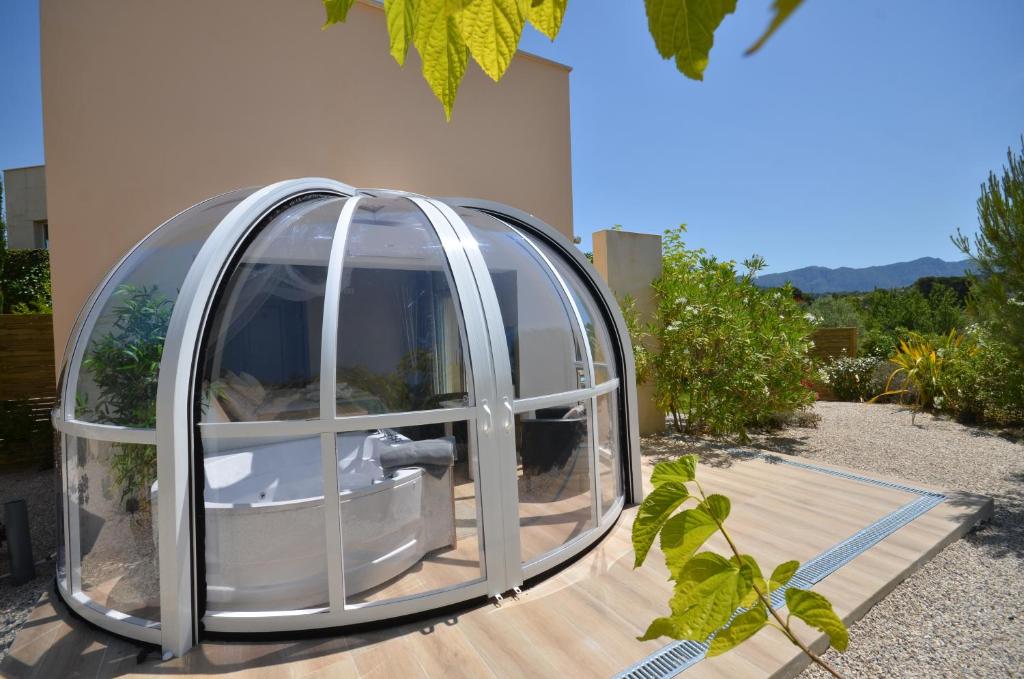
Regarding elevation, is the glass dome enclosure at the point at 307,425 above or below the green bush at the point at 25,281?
below

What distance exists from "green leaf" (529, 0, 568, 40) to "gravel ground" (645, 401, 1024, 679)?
3.79m

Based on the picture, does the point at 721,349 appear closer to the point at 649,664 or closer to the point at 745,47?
the point at 649,664

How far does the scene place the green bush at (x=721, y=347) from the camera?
7836mm

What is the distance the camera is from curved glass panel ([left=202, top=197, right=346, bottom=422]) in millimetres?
3314

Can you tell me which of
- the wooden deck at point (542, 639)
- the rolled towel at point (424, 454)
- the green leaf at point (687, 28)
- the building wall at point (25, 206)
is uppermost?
the building wall at point (25, 206)

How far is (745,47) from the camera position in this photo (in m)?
0.25

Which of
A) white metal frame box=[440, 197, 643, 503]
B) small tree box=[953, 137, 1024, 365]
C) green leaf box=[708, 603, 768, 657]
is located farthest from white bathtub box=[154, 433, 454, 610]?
small tree box=[953, 137, 1024, 365]

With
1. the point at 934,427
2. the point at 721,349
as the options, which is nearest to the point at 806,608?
the point at 721,349

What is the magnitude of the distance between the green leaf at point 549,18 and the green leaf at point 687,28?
181 millimetres

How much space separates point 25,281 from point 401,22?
46.2 feet

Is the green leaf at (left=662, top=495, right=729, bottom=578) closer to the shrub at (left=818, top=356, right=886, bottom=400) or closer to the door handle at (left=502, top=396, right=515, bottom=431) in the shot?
the door handle at (left=502, top=396, right=515, bottom=431)

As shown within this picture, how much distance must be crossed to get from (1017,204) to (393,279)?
9.60 m

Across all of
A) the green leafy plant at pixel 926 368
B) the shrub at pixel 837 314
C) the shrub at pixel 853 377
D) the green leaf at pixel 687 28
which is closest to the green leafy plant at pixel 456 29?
the green leaf at pixel 687 28

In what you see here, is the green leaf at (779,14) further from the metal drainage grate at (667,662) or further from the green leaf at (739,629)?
the metal drainage grate at (667,662)
